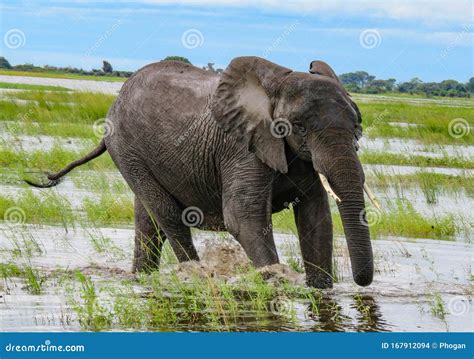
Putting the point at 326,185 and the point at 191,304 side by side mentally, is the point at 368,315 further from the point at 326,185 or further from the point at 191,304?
the point at 191,304

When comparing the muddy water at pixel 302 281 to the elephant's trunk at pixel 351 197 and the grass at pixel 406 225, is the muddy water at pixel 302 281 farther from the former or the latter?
the elephant's trunk at pixel 351 197

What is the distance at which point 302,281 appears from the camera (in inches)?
366

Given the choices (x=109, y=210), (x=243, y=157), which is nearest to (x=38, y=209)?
(x=109, y=210)

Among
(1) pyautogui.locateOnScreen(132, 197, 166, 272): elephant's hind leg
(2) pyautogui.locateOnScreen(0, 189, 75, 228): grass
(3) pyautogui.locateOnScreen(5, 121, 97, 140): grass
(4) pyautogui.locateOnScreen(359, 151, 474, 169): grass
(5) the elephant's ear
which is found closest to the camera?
(5) the elephant's ear

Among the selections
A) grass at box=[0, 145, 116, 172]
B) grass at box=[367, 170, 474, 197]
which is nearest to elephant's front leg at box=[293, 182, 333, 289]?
grass at box=[367, 170, 474, 197]

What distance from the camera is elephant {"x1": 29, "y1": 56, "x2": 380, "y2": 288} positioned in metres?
8.15

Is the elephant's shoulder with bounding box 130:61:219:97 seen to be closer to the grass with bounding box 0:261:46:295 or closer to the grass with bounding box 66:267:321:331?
the grass with bounding box 66:267:321:331

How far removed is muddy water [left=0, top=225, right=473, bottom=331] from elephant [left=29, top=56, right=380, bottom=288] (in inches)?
13.5

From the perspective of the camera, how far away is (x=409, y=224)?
504 inches

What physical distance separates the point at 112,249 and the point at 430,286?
116 inches

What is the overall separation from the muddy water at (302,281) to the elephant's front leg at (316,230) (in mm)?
200

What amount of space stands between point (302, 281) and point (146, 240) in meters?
1.62

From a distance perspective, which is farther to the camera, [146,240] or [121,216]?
[121,216]

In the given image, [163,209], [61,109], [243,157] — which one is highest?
[61,109]
